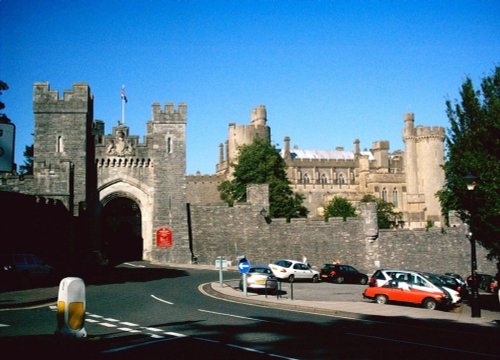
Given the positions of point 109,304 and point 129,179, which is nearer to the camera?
point 109,304

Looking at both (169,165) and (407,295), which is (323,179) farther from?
(407,295)

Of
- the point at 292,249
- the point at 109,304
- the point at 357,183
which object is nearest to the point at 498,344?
the point at 109,304

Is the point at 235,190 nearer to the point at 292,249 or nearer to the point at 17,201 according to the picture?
the point at 292,249

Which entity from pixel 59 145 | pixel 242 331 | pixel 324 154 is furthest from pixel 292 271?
pixel 324 154

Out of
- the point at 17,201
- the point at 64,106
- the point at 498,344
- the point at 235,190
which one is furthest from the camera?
the point at 235,190

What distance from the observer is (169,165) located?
41844mm

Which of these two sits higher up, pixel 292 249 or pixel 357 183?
pixel 357 183

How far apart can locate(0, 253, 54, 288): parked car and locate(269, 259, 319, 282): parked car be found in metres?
12.1

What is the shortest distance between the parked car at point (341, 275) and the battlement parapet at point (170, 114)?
1692cm

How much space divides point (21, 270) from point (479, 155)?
18.0m

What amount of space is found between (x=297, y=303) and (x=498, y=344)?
8.31 meters

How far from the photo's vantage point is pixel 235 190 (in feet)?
200

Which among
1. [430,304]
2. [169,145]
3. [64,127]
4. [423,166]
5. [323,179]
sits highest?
[423,166]

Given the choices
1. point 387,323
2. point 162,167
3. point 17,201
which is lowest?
point 387,323
